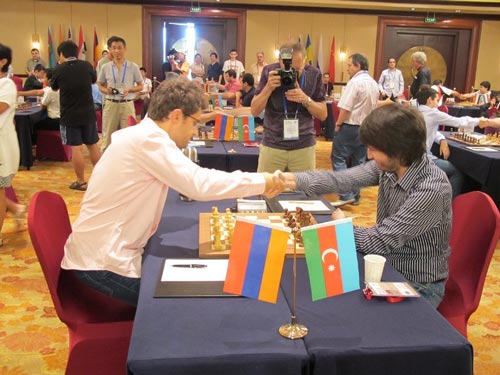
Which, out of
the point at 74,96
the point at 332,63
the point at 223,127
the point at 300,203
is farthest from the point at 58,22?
the point at 300,203

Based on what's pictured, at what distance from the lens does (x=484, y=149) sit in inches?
180

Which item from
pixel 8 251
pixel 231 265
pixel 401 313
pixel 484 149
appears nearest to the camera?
pixel 231 265

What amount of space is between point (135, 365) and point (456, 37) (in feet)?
47.1

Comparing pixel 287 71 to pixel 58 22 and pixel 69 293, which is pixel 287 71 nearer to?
pixel 69 293

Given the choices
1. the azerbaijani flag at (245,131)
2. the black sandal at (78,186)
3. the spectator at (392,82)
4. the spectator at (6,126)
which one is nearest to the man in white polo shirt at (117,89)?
the black sandal at (78,186)

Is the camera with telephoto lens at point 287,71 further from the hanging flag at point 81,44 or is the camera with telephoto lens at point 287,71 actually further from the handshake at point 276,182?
the hanging flag at point 81,44

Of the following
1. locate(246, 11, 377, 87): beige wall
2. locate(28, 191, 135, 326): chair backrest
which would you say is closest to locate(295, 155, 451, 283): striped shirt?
locate(28, 191, 135, 326): chair backrest

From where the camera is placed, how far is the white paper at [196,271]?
1602mm

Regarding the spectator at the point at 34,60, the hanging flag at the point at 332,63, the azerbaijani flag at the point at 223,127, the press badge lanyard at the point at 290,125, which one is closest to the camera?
the press badge lanyard at the point at 290,125

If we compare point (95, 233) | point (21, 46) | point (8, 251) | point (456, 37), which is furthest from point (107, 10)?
point (95, 233)

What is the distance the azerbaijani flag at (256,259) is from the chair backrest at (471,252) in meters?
1.00

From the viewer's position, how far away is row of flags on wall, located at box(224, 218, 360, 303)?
49.4 inches

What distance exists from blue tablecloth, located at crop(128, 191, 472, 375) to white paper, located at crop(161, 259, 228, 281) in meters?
0.11

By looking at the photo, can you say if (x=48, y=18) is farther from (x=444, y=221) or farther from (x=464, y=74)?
(x=444, y=221)
